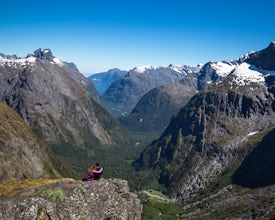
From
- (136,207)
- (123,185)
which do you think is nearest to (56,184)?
(123,185)

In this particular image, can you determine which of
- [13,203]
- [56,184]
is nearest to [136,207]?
[56,184]

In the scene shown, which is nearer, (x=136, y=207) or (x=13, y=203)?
(x=13, y=203)

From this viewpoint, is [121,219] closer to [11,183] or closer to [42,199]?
[42,199]

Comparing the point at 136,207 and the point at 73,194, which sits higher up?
the point at 73,194

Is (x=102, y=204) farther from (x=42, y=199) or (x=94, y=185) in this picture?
(x=42, y=199)

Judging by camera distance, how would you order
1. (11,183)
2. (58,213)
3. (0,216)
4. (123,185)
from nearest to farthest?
(0,216) < (58,213) < (123,185) < (11,183)

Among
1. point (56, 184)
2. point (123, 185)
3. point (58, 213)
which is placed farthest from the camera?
point (123, 185)
